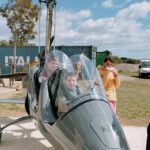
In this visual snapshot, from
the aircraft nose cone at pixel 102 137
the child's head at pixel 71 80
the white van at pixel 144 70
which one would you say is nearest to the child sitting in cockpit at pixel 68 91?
the child's head at pixel 71 80

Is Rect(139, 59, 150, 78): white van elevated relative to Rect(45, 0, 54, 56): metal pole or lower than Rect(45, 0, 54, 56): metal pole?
lower

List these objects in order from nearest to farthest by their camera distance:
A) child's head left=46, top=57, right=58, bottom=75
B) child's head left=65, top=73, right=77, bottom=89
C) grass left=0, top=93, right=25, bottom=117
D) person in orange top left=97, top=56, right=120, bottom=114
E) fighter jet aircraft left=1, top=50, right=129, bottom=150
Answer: fighter jet aircraft left=1, top=50, right=129, bottom=150
child's head left=65, top=73, right=77, bottom=89
child's head left=46, top=57, right=58, bottom=75
person in orange top left=97, top=56, right=120, bottom=114
grass left=0, top=93, right=25, bottom=117

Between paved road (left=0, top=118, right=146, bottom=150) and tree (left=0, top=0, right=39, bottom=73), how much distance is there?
1442 centimetres

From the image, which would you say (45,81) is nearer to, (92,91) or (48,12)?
(92,91)

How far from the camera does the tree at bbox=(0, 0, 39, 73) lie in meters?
23.1

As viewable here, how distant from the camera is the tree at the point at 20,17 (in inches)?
911

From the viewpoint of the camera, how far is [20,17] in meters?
23.2

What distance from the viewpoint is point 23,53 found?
28750mm

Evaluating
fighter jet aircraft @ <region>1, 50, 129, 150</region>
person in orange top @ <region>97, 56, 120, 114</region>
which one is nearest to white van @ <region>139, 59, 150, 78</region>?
person in orange top @ <region>97, 56, 120, 114</region>

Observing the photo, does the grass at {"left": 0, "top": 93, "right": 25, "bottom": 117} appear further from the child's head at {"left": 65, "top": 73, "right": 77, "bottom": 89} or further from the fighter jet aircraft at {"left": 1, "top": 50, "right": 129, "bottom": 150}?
the child's head at {"left": 65, "top": 73, "right": 77, "bottom": 89}

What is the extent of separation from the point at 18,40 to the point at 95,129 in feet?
65.7

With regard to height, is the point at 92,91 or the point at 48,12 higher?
the point at 48,12

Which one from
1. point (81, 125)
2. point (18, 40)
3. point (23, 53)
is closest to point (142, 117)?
point (81, 125)

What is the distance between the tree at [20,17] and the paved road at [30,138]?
14417 mm
